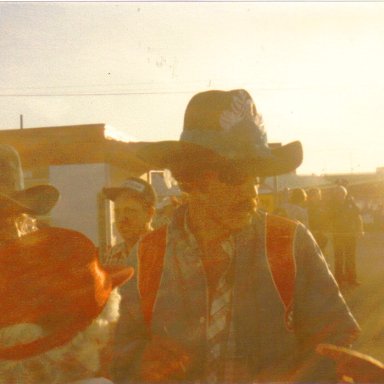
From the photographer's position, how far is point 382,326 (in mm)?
7523

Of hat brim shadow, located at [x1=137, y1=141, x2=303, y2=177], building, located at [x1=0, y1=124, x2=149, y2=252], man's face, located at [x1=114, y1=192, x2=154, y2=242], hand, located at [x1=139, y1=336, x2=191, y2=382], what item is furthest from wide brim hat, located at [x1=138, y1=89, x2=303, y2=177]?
building, located at [x1=0, y1=124, x2=149, y2=252]

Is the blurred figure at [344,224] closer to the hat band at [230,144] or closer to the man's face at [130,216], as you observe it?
the man's face at [130,216]

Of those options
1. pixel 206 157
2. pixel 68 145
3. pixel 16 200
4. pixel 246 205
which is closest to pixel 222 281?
pixel 246 205

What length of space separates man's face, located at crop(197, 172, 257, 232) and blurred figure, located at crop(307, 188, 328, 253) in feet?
27.4

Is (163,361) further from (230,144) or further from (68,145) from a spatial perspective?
(68,145)

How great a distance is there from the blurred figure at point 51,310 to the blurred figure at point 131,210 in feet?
9.03

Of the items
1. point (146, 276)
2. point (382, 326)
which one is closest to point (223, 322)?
point (146, 276)

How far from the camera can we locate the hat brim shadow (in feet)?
6.92

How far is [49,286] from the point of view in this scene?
5.19ft

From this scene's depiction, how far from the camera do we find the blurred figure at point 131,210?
14.7 feet

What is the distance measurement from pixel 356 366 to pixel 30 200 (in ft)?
4.08

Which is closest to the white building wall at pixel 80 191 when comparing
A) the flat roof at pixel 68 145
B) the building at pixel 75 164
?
the building at pixel 75 164

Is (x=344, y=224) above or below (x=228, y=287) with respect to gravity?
below

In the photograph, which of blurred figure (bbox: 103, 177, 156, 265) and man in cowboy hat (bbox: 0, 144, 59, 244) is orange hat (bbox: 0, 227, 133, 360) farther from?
blurred figure (bbox: 103, 177, 156, 265)
